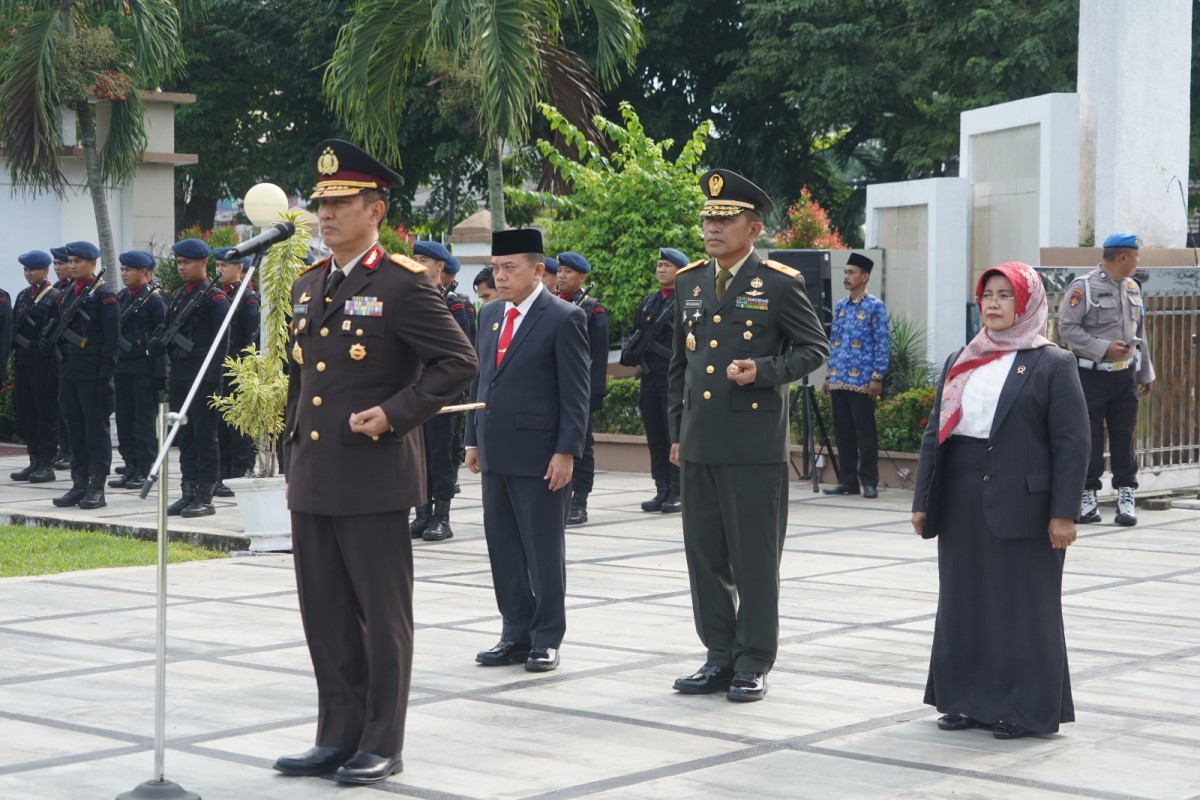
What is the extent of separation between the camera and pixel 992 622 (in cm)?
623

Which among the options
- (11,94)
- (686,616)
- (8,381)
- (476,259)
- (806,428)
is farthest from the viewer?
(476,259)

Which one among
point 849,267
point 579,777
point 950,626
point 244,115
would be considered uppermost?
point 244,115

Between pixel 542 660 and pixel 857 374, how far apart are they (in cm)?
752

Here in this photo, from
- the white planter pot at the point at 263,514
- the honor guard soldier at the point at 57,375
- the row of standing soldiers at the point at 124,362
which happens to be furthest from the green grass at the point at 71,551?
the honor guard soldier at the point at 57,375

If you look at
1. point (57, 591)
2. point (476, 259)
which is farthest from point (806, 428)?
point (476, 259)

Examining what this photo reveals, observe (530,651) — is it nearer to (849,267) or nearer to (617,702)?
(617,702)

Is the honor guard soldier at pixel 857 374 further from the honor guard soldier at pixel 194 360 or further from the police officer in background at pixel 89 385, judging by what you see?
the police officer in background at pixel 89 385

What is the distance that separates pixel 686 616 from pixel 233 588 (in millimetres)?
2753

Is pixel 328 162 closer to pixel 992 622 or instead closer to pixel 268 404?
pixel 992 622

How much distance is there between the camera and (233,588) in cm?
986

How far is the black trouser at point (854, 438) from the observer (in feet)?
47.6

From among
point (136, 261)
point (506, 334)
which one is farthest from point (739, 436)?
point (136, 261)

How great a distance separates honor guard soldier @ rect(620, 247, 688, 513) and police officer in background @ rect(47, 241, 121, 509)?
4.19m

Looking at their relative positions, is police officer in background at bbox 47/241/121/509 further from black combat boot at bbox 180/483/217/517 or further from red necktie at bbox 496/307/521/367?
red necktie at bbox 496/307/521/367
